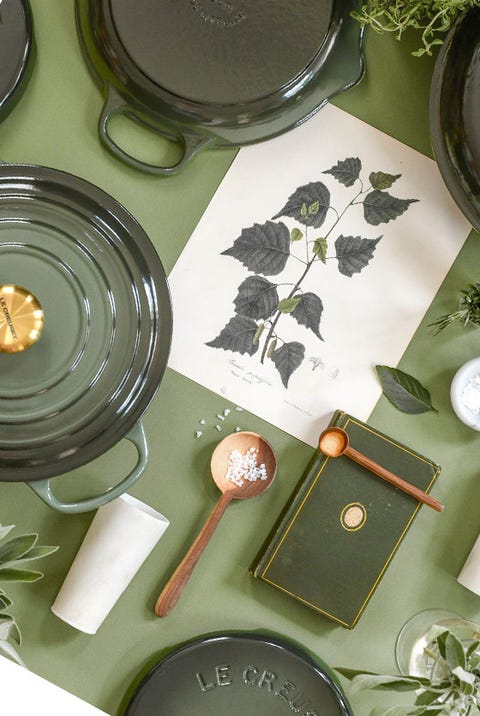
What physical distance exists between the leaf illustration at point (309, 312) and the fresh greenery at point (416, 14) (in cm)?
30

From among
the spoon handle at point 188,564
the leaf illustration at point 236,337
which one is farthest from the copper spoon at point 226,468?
Result: the leaf illustration at point 236,337

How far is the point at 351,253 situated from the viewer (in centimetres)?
89

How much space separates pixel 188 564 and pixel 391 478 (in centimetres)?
26

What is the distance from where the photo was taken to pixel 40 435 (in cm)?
73

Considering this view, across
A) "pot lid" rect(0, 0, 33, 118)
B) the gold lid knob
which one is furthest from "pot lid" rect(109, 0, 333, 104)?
the gold lid knob

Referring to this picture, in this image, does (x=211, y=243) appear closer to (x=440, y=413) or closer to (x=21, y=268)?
(x=21, y=268)

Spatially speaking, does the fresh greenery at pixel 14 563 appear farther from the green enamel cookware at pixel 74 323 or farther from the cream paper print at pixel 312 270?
the cream paper print at pixel 312 270

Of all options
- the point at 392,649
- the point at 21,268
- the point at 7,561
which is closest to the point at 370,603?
the point at 392,649

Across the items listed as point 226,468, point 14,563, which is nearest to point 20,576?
point 14,563

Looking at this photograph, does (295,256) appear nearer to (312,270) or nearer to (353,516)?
(312,270)

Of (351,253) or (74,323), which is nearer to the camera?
(74,323)

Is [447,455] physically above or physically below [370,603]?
above

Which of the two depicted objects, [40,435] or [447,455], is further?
[447,455]

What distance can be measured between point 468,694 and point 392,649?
0.17 metres
